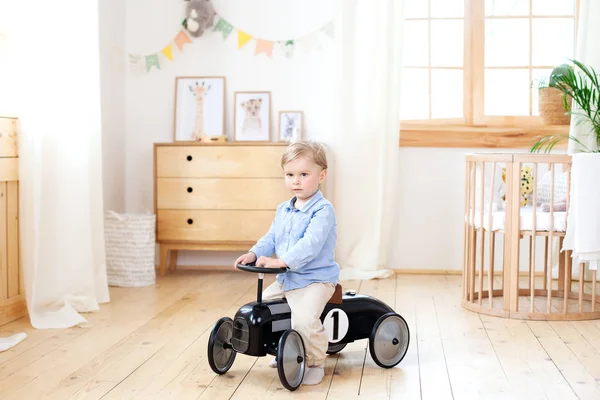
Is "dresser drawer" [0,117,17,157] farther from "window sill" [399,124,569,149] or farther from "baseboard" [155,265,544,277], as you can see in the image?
"window sill" [399,124,569,149]

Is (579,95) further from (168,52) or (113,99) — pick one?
(113,99)

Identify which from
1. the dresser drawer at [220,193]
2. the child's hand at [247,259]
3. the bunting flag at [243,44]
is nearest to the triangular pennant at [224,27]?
the bunting flag at [243,44]

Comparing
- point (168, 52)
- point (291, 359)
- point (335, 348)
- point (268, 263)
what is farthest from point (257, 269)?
point (168, 52)

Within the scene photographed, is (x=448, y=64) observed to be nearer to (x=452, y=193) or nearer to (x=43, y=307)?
(x=452, y=193)

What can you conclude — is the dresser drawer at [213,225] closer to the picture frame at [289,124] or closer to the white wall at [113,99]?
the white wall at [113,99]

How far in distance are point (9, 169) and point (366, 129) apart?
6.53ft

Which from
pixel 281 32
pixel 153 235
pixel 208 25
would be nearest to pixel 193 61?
pixel 208 25

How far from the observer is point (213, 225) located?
4277 mm

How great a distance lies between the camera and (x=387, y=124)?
4406 mm

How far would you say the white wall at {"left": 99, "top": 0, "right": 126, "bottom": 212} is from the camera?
435 centimetres

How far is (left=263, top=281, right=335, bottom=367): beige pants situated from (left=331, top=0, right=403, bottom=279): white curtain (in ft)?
6.58

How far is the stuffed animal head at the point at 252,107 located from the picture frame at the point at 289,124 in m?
0.14

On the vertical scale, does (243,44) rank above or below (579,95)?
above

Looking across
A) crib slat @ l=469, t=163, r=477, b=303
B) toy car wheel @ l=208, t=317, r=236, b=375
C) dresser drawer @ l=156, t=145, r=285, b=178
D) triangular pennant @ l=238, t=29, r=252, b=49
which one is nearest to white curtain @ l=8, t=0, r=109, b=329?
dresser drawer @ l=156, t=145, r=285, b=178
